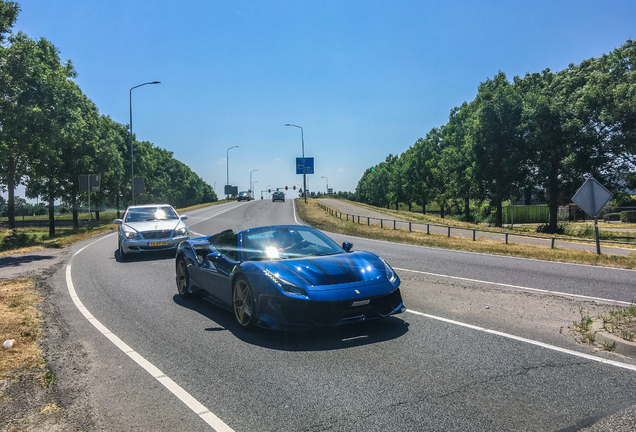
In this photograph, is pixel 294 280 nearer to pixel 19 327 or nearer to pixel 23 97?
pixel 19 327

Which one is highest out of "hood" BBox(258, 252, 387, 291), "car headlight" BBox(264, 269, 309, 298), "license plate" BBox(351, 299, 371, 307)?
"hood" BBox(258, 252, 387, 291)

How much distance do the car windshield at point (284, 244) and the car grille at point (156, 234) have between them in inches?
319

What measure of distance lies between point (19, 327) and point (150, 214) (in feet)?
31.0

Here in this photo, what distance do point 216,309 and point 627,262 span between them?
40.1 ft

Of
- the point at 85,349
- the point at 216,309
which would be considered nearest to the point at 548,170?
the point at 216,309

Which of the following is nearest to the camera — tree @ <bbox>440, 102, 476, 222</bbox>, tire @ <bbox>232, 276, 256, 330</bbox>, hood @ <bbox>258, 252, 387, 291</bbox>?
hood @ <bbox>258, 252, 387, 291</bbox>

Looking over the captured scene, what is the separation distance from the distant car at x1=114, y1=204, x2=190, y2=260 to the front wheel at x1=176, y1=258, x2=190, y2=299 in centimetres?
594

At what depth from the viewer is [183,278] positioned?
27.1 ft

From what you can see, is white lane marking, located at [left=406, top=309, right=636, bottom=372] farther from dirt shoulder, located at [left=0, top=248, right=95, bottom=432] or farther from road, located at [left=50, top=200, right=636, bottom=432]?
dirt shoulder, located at [left=0, top=248, right=95, bottom=432]

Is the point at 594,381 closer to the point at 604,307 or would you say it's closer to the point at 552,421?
the point at 552,421

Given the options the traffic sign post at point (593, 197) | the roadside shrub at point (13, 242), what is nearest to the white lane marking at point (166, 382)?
the traffic sign post at point (593, 197)

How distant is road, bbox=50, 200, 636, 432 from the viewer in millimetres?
3461

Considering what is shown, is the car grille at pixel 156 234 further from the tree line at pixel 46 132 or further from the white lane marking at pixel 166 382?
the tree line at pixel 46 132

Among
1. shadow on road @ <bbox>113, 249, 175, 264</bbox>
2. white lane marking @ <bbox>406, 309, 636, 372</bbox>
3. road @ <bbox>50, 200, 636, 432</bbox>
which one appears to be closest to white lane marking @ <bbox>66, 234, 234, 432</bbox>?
road @ <bbox>50, 200, 636, 432</bbox>
